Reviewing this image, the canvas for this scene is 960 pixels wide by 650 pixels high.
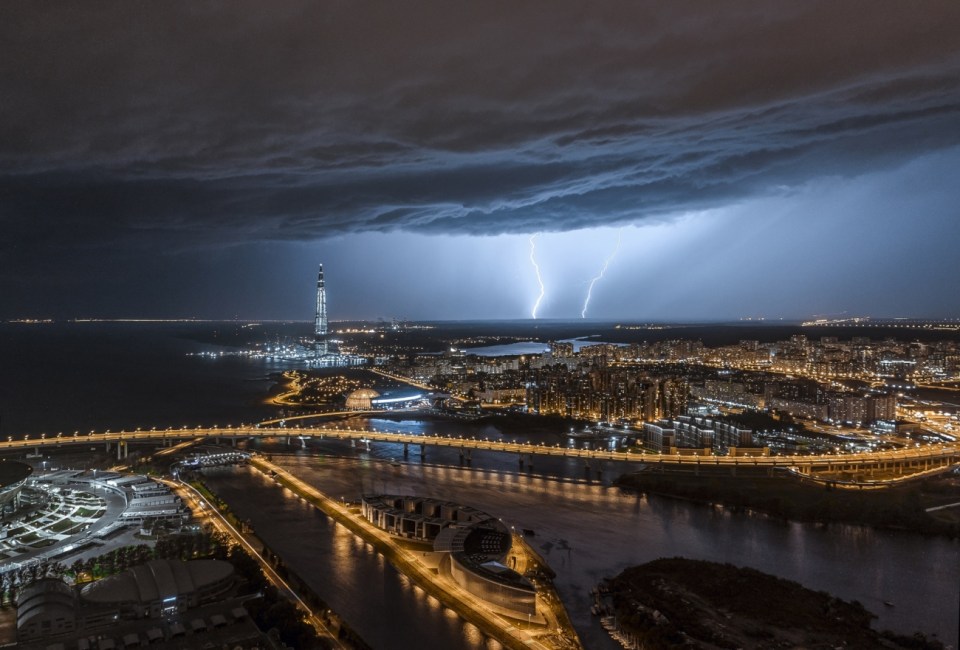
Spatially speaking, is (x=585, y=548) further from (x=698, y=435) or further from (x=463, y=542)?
(x=698, y=435)

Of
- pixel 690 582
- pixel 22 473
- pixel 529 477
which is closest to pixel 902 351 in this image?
pixel 529 477

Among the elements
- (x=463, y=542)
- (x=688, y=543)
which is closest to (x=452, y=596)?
(x=463, y=542)

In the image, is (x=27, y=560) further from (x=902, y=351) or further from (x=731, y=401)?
(x=902, y=351)

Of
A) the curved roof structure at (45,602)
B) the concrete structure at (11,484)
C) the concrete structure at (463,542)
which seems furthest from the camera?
the concrete structure at (11,484)

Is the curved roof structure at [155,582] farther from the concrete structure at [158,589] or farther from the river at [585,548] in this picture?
the river at [585,548]

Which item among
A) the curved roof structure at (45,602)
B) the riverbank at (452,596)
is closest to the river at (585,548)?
the riverbank at (452,596)
